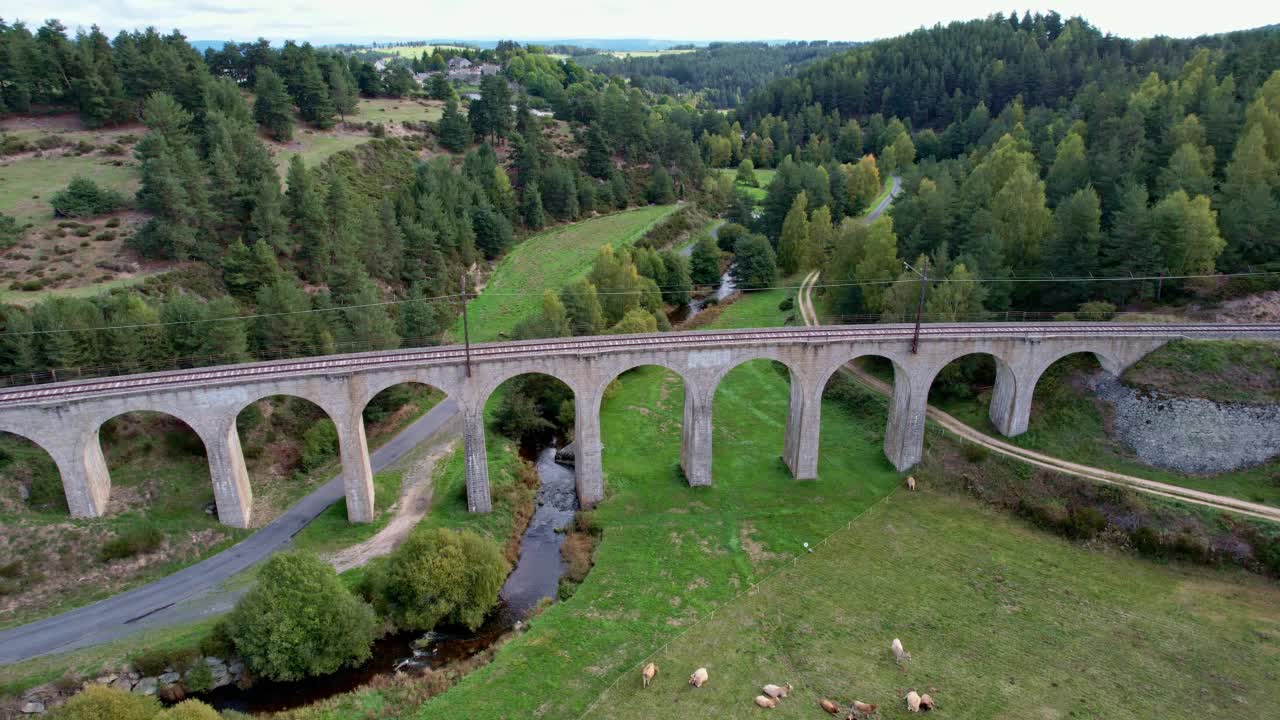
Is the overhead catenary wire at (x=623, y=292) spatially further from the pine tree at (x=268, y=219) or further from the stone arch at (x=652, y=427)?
the stone arch at (x=652, y=427)

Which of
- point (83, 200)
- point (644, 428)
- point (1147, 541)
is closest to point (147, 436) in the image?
point (83, 200)

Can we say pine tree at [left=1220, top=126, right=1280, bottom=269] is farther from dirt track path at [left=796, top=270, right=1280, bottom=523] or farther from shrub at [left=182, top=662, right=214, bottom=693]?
shrub at [left=182, top=662, right=214, bottom=693]

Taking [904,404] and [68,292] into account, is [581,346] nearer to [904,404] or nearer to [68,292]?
[904,404]

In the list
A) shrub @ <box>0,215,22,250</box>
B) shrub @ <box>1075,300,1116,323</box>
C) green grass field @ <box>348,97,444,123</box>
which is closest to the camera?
shrub @ <box>1075,300,1116,323</box>

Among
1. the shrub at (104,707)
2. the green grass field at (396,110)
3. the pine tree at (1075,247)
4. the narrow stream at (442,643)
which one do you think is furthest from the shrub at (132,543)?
the green grass field at (396,110)

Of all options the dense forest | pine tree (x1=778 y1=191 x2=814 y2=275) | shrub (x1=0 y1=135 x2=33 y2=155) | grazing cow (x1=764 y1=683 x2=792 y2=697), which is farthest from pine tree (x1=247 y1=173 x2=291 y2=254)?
grazing cow (x1=764 y1=683 x2=792 y2=697)
